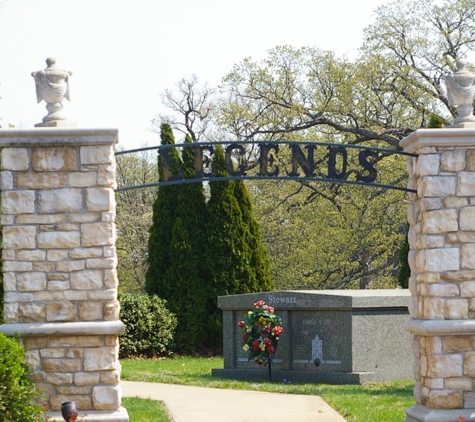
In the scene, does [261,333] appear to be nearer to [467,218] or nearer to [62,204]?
[467,218]

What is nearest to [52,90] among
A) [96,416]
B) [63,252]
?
[63,252]

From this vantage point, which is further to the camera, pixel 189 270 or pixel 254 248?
pixel 254 248

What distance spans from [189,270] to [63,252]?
442 inches

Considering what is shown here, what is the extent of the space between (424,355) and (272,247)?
56.9 ft

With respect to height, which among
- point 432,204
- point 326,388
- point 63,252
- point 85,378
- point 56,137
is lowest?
point 326,388

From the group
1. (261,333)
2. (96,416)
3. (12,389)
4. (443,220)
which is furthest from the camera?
(261,333)

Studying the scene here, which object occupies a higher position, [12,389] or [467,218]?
[467,218]

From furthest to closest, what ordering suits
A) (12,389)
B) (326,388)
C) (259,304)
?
(259,304) < (326,388) < (12,389)

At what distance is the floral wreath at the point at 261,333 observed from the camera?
1409 centimetres

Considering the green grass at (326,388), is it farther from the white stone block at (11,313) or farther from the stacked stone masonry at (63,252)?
the white stone block at (11,313)

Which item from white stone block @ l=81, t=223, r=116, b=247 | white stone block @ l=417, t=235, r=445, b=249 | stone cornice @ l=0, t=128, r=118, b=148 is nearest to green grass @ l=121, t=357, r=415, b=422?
white stone block @ l=417, t=235, r=445, b=249

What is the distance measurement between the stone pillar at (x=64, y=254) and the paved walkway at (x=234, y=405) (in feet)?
5.83

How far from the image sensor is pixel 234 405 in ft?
36.8

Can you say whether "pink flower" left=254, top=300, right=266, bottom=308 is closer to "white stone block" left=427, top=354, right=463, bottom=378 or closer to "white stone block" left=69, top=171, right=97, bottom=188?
"white stone block" left=427, top=354, right=463, bottom=378
